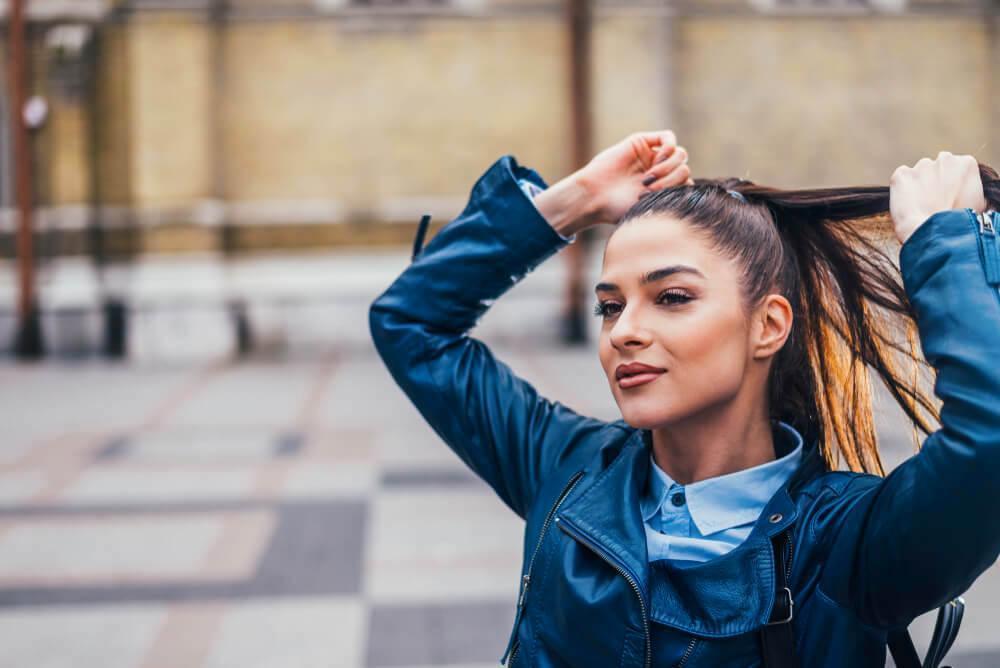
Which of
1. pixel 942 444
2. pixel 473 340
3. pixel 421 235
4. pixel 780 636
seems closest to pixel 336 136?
pixel 421 235

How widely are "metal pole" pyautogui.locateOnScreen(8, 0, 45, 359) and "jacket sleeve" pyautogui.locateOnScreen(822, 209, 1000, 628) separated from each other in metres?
12.2

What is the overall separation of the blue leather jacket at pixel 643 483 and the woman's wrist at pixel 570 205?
27 millimetres

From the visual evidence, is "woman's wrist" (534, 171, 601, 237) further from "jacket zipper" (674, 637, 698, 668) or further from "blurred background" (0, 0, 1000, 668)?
"blurred background" (0, 0, 1000, 668)

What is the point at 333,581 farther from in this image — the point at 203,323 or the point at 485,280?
Result: the point at 203,323

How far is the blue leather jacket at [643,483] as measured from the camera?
130cm

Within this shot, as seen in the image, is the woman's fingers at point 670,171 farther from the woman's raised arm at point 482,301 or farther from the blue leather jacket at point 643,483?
the blue leather jacket at point 643,483

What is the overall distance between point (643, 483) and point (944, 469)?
0.51 m

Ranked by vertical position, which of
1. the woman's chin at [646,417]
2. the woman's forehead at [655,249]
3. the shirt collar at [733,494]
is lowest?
the shirt collar at [733,494]

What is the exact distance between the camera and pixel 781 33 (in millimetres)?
14227

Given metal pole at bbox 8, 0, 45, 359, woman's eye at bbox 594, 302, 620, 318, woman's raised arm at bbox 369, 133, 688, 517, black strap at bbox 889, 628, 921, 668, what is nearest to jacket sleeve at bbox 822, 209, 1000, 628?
black strap at bbox 889, 628, 921, 668

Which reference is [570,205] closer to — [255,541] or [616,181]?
[616,181]

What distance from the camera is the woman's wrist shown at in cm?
A: 186

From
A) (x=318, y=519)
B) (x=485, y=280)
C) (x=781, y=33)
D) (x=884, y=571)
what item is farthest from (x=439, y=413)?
(x=781, y=33)

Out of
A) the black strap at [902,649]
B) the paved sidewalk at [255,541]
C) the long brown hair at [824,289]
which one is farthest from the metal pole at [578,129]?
the black strap at [902,649]
